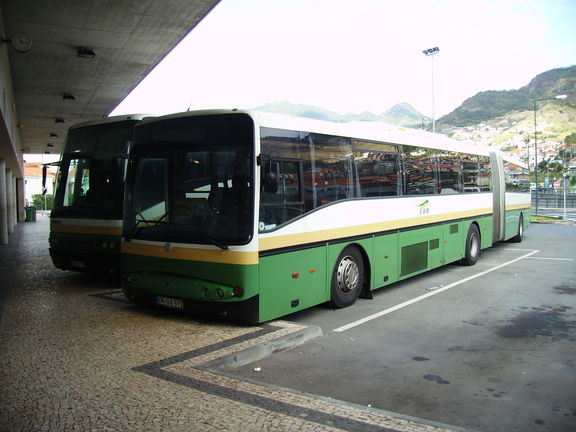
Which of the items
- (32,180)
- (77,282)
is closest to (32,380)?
(77,282)

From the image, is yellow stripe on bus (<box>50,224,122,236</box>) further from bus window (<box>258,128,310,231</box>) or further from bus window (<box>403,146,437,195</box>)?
bus window (<box>403,146,437,195</box>)

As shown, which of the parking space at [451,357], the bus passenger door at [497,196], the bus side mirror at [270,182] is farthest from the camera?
the bus passenger door at [497,196]

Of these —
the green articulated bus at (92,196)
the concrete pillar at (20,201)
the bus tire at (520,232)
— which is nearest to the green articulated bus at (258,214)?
the green articulated bus at (92,196)

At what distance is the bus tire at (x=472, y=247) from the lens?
44.3 ft

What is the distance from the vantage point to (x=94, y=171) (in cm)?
1043

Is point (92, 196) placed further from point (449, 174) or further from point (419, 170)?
point (449, 174)

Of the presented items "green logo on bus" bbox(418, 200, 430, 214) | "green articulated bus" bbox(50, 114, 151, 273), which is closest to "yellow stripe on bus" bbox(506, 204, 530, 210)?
"green logo on bus" bbox(418, 200, 430, 214)

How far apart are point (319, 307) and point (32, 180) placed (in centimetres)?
8522

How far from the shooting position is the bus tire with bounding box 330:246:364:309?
8.34 m

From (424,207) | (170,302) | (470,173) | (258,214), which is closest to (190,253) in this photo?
(170,302)

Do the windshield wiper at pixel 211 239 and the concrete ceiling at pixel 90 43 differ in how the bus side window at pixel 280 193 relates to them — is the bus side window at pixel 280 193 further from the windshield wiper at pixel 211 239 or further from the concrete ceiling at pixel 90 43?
the concrete ceiling at pixel 90 43

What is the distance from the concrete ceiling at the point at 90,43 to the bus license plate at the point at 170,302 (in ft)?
22.7

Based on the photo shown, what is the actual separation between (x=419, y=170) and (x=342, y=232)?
11.5 ft

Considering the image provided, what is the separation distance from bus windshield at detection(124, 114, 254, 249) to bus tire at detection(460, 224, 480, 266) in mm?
8407
